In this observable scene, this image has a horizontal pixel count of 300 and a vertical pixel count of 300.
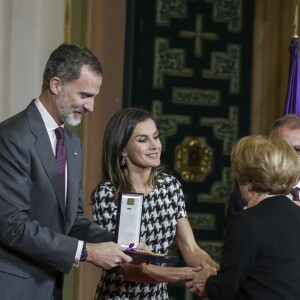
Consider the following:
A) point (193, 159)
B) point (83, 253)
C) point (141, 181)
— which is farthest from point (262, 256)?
point (193, 159)

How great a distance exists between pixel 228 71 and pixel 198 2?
0.57m

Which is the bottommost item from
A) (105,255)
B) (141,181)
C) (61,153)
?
(105,255)

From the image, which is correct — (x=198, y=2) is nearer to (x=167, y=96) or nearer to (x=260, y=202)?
(x=167, y=96)

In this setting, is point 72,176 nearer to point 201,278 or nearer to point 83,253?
point 83,253

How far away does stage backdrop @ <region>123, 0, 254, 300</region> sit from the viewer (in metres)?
6.26

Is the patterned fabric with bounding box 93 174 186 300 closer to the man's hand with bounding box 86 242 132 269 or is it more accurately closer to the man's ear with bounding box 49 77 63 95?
the man's hand with bounding box 86 242 132 269

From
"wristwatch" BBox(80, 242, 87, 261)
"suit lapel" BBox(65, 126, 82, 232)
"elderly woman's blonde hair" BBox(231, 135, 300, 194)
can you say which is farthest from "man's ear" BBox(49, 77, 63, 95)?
"elderly woman's blonde hair" BBox(231, 135, 300, 194)

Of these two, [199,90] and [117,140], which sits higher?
[199,90]

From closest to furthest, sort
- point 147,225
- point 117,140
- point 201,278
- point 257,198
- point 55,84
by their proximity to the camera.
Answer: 1. point 257,198
2. point 55,84
3. point 201,278
4. point 147,225
5. point 117,140

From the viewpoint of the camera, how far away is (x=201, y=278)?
339 centimetres

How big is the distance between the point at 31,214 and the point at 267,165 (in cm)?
92

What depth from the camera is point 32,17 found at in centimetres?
543

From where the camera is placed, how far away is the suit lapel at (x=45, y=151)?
3.18 meters

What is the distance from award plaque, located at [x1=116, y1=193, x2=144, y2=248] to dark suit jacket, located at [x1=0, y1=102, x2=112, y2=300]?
188mm
